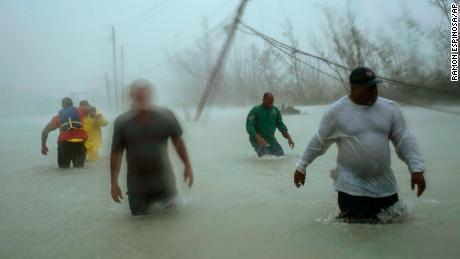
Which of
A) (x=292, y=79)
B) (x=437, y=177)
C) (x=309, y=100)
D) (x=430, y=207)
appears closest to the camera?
(x=430, y=207)

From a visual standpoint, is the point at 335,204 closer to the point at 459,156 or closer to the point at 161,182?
the point at 161,182

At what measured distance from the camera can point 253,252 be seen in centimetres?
427

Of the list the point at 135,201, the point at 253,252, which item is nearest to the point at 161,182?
the point at 135,201

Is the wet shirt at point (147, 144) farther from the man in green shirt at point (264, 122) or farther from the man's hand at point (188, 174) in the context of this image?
the man in green shirt at point (264, 122)

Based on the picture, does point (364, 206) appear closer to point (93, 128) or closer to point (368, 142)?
point (368, 142)

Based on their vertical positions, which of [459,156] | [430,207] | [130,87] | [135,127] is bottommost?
[459,156]

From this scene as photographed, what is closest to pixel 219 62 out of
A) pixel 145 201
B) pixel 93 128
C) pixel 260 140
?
pixel 93 128

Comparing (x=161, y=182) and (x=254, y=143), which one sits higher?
(x=161, y=182)

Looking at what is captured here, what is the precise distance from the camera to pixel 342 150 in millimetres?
4637

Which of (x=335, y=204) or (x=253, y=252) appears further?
(x=335, y=204)

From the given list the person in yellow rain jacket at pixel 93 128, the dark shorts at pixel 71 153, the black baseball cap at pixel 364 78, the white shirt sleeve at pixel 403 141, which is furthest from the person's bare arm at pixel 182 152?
the person in yellow rain jacket at pixel 93 128

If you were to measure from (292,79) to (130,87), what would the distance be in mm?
30026

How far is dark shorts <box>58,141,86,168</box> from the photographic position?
34.5 ft

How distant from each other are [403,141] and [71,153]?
25.4ft
